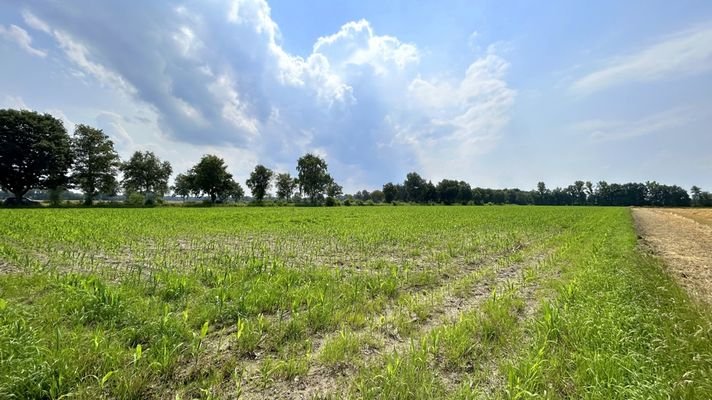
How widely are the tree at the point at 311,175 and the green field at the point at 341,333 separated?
97132 millimetres

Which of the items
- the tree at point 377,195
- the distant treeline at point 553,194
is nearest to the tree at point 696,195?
the distant treeline at point 553,194

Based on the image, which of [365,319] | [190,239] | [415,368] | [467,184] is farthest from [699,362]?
[467,184]

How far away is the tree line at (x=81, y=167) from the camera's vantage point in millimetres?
47938

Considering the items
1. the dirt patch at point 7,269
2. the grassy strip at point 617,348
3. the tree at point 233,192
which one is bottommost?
the grassy strip at point 617,348

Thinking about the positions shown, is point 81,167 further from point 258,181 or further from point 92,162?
point 258,181

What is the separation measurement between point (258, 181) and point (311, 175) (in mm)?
18204

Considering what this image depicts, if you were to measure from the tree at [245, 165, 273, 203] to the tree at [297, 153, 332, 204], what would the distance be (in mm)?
12502

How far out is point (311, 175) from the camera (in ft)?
346

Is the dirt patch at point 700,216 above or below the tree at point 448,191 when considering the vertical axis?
below

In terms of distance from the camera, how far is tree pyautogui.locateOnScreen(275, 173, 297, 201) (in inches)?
4611

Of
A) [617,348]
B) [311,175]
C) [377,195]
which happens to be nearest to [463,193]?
[377,195]

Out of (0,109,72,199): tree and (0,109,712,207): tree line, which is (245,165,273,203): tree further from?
(0,109,72,199): tree

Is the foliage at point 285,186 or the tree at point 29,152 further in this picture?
the foliage at point 285,186

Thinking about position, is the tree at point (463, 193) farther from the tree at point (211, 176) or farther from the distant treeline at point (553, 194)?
the tree at point (211, 176)
